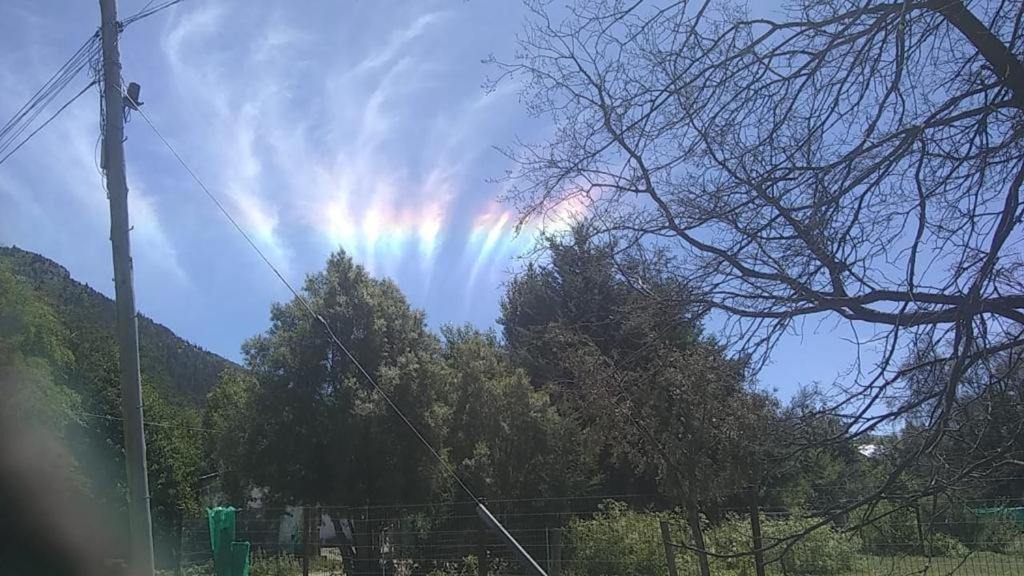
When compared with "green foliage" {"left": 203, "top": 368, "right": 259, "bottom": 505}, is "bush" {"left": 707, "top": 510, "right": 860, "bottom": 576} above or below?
below

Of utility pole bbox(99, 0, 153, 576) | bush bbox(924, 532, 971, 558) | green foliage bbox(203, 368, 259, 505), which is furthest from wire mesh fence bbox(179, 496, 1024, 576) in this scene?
utility pole bbox(99, 0, 153, 576)

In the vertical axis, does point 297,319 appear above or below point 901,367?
above

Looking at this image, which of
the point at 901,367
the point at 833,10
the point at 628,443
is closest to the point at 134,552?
the point at 628,443

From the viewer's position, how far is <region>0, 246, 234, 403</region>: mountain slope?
63.9 feet

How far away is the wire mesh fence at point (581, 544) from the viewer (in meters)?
6.33

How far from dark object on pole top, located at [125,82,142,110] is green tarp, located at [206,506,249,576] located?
580 cm

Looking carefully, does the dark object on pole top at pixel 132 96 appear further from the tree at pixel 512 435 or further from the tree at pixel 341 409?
the tree at pixel 512 435

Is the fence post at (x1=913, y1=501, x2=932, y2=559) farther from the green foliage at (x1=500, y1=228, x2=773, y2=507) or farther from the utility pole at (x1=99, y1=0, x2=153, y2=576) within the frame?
the utility pole at (x1=99, y1=0, x2=153, y2=576)

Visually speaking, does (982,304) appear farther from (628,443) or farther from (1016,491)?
(628,443)

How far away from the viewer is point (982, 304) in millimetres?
3678

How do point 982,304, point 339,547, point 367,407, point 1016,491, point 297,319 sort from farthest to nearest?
point 297,319 < point 367,407 < point 339,547 < point 1016,491 < point 982,304

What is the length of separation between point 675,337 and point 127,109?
6.99 m

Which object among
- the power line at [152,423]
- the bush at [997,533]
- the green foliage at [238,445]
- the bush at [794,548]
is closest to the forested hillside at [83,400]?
the power line at [152,423]

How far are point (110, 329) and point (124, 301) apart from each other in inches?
795
